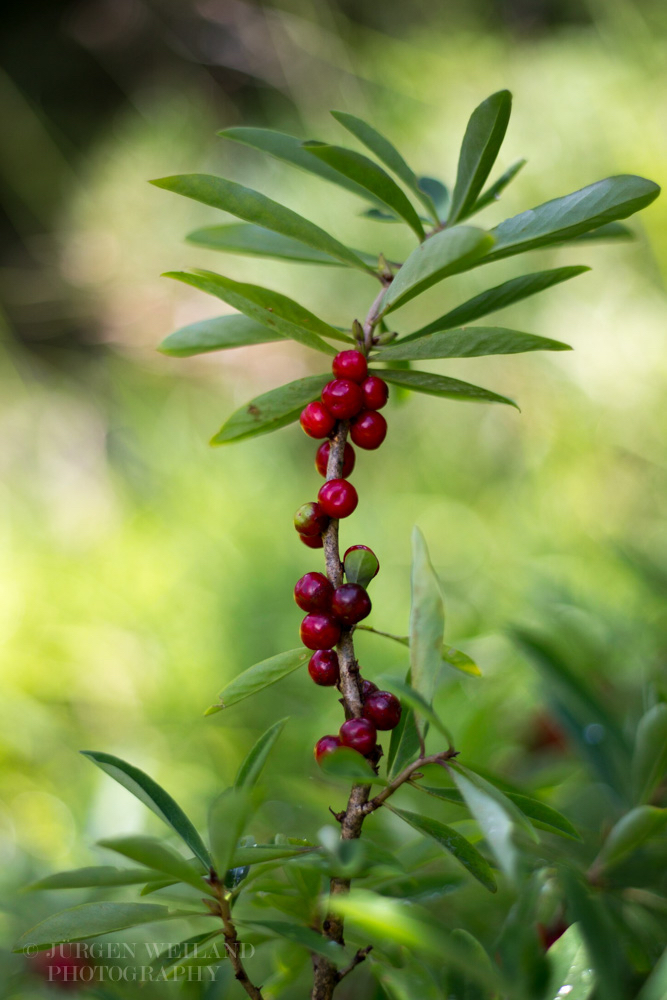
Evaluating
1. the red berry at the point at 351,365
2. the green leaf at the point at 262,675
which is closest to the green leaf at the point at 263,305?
the red berry at the point at 351,365

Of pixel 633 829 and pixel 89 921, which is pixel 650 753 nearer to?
pixel 633 829

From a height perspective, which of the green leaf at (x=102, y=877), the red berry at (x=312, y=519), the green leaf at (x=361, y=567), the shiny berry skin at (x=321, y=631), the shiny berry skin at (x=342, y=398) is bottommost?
the green leaf at (x=102, y=877)

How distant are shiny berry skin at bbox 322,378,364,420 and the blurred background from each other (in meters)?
0.21

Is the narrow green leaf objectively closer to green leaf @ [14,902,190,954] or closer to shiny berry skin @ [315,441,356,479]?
shiny berry skin @ [315,441,356,479]

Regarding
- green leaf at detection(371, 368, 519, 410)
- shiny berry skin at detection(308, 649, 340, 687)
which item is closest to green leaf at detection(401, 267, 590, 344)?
green leaf at detection(371, 368, 519, 410)

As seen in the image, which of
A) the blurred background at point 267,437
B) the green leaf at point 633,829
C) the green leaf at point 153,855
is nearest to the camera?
the green leaf at point 153,855

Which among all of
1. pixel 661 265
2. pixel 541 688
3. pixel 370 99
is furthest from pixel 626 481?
pixel 370 99

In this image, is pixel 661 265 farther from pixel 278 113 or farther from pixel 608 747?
pixel 278 113

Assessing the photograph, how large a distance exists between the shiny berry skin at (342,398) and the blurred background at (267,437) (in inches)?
8.1

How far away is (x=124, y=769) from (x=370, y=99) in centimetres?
200

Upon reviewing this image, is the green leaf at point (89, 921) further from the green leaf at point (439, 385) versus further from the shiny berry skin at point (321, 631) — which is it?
the green leaf at point (439, 385)

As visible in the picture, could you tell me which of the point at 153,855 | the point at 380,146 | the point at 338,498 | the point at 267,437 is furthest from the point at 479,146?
the point at 267,437

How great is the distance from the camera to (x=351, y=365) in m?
0.26

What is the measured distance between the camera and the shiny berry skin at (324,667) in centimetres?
24
